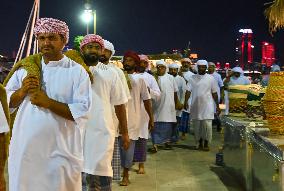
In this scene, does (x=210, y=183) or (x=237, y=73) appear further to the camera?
(x=237, y=73)

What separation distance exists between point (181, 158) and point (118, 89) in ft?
15.1

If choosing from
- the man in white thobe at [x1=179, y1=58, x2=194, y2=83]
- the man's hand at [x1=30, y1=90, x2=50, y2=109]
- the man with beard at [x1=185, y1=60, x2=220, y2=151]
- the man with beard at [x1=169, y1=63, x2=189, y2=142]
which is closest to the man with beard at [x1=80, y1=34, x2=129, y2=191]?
the man's hand at [x1=30, y1=90, x2=50, y2=109]

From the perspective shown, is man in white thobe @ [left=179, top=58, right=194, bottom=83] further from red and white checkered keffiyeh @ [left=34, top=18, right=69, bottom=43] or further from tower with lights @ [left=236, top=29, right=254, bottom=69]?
tower with lights @ [left=236, top=29, right=254, bottom=69]

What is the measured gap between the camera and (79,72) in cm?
376

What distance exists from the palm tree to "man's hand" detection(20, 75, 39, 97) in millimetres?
4881

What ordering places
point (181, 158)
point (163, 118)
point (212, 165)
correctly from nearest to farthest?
point (212, 165)
point (181, 158)
point (163, 118)

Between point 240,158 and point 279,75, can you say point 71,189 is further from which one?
point 240,158

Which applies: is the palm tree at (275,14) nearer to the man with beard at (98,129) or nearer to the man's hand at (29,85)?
the man with beard at (98,129)

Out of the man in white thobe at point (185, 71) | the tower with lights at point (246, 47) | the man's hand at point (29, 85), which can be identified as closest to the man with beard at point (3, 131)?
the man's hand at point (29, 85)

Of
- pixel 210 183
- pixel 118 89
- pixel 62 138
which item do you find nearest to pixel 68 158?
pixel 62 138

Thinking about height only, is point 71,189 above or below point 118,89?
below

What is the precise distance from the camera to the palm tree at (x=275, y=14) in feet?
24.5

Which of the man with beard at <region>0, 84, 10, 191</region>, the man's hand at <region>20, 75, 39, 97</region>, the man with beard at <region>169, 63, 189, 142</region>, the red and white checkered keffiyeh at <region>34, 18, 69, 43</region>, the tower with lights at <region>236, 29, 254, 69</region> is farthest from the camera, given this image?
the tower with lights at <region>236, 29, 254, 69</region>

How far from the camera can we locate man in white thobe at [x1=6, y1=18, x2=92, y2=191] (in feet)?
11.8
